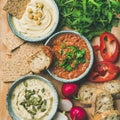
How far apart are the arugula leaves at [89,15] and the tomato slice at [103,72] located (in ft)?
0.93

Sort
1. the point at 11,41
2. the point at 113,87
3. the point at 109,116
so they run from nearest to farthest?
1. the point at 109,116
2. the point at 113,87
3. the point at 11,41

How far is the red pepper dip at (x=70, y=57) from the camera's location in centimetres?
725

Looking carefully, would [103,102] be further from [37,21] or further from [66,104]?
[37,21]

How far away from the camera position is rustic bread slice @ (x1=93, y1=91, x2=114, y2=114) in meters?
7.15

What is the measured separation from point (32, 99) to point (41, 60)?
1.24ft

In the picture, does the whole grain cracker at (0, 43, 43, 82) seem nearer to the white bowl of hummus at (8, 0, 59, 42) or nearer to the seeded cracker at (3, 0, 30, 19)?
the white bowl of hummus at (8, 0, 59, 42)

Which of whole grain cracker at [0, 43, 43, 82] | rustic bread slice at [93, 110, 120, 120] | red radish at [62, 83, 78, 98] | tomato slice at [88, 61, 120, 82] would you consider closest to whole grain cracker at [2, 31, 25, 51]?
whole grain cracker at [0, 43, 43, 82]

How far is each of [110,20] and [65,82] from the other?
72 cm

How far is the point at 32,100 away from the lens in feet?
23.9

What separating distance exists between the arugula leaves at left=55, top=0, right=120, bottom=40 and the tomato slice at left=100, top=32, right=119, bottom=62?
71 mm

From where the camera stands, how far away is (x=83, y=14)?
7.29 meters

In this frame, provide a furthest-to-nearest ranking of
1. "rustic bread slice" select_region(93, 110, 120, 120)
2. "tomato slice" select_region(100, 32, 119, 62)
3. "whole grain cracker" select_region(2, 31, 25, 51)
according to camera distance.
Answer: "whole grain cracker" select_region(2, 31, 25, 51)
"tomato slice" select_region(100, 32, 119, 62)
"rustic bread slice" select_region(93, 110, 120, 120)

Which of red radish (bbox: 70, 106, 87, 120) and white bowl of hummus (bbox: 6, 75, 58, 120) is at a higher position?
white bowl of hummus (bbox: 6, 75, 58, 120)

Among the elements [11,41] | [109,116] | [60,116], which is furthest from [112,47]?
[11,41]
